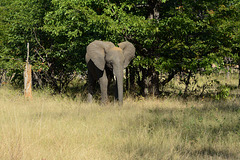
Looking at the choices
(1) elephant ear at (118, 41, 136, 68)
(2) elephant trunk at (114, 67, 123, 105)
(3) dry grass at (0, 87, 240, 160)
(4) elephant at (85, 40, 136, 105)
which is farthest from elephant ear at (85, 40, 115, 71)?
(3) dry grass at (0, 87, 240, 160)

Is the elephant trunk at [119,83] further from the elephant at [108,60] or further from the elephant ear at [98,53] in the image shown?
the elephant ear at [98,53]

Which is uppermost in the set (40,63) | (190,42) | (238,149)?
(190,42)

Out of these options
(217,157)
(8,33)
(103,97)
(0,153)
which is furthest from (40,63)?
(217,157)

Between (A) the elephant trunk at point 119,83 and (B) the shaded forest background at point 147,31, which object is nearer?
(A) the elephant trunk at point 119,83

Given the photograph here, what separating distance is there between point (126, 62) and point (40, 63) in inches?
198

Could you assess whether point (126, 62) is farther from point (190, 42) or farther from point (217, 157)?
point (217, 157)

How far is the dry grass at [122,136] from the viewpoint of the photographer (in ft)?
17.6

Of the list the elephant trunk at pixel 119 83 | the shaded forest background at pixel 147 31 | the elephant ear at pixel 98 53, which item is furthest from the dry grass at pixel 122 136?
the shaded forest background at pixel 147 31

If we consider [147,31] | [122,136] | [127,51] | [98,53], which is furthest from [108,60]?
[122,136]

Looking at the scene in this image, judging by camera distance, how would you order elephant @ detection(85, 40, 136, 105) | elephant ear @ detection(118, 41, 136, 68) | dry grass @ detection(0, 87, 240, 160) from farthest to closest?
elephant ear @ detection(118, 41, 136, 68)
elephant @ detection(85, 40, 136, 105)
dry grass @ detection(0, 87, 240, 160)

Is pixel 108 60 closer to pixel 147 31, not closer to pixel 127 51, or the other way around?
pixel 127 51

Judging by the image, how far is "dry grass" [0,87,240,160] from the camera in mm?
5371

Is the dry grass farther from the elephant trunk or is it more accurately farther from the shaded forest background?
the shaded forest background

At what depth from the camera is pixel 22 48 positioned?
15.4 m
